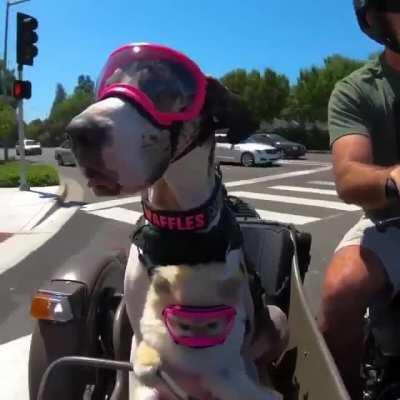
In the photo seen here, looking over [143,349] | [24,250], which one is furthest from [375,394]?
[24,250]

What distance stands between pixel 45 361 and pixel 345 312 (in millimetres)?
1312

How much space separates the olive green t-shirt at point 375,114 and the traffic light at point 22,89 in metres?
12.6

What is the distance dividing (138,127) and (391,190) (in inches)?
36.3

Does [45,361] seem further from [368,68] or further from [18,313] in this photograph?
[18,313]

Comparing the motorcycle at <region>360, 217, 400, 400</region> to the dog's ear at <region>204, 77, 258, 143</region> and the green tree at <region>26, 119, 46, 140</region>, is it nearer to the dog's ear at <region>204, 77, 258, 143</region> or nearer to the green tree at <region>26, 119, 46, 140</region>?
the dog's ear at <region>204, 77, 258, 143</region>

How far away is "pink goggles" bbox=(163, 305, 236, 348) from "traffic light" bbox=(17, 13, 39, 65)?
12.5m

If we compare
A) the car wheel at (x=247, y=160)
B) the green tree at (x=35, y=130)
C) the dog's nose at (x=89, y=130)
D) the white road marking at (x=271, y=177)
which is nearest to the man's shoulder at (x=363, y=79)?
the dog's nose at (x=89, y=130)

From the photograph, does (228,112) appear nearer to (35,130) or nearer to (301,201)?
(301,201)

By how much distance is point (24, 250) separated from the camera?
818cm

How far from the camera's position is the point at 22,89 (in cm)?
1409

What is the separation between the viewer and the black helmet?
2.22 m

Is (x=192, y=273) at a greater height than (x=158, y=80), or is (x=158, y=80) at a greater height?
(x=158, y=80)

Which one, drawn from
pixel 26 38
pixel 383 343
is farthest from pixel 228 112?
pixel 26 38

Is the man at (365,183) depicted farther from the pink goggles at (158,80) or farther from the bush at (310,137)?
the bush at (310,137)
